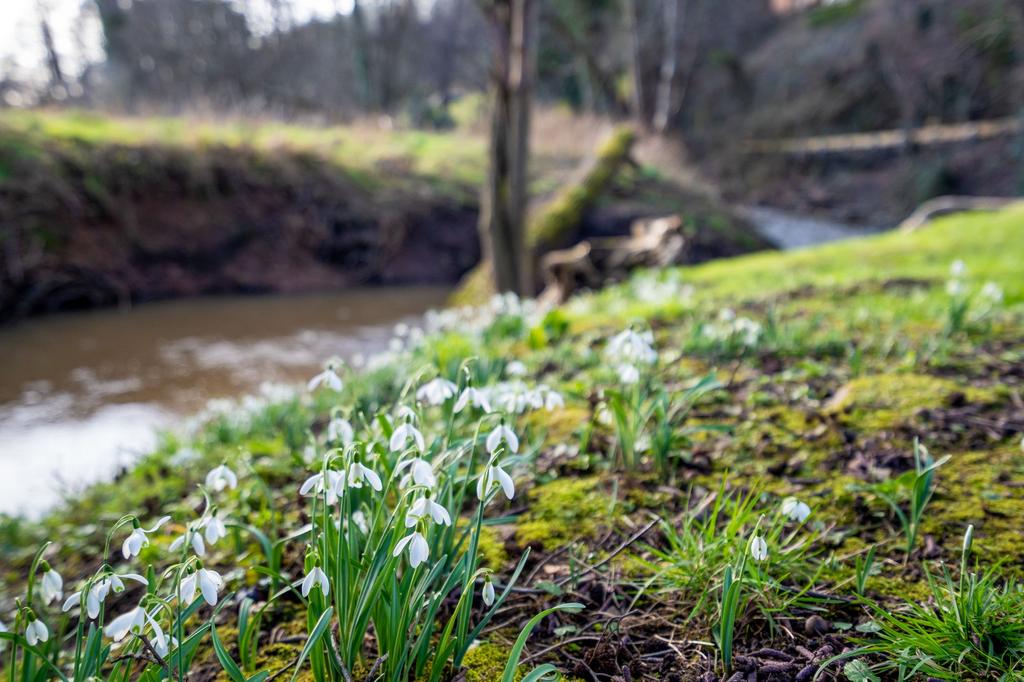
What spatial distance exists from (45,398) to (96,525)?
178 inches

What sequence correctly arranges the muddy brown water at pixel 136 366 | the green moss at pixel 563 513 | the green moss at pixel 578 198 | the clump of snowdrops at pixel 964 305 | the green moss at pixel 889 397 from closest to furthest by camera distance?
1. the green moss at pixel 563 513
2. the green moss at pixel 889 397
3. the clump of snowdrops at pixel 964 305
4. the muddy brown water at pixel 136 366
5. the green moss at pixel 578 198

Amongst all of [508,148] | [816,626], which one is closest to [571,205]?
[508,148]

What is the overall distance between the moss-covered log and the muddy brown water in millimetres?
1396

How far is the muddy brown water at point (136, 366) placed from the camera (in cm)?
492

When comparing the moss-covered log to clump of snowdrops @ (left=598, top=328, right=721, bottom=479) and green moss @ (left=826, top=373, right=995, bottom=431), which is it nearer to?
green moss @ (left=826, top=373, right=995, bottom=431)

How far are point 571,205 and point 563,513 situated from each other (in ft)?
38.4

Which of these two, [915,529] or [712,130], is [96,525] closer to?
[915,529]

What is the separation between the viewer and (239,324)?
1006cm

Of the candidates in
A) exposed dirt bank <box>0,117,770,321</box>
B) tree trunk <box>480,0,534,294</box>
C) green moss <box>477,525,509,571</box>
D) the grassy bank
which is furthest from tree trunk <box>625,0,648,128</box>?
green moss <box>477,525,509,571</box>

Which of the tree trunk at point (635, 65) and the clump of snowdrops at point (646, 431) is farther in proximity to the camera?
the tree trunk at point (635, 65)

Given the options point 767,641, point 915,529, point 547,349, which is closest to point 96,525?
point 547,349

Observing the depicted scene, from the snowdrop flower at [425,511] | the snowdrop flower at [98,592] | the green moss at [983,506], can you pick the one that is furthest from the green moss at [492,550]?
the green moss at [983,506]

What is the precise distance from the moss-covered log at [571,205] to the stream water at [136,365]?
144 centimetres

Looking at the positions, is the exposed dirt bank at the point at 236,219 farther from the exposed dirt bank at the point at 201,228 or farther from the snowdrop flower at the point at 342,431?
the snowdrop flower at the point at 342,431
